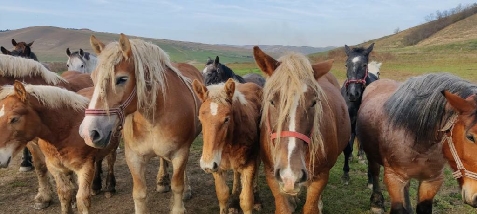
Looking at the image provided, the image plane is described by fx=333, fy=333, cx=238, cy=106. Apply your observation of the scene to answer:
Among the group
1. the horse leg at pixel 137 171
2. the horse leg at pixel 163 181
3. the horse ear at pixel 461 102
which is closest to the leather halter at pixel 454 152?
the horse ear at pixel 461 102

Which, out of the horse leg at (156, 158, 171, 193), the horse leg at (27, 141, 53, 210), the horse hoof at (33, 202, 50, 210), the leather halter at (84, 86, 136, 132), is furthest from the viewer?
the horse leg at (156, 158, 171, 193)

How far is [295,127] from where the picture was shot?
2365 mm

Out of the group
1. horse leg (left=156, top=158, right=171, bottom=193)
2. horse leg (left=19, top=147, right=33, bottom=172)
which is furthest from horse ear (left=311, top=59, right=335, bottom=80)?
horse leg (left=19, top=147, right=33, bottom=172)

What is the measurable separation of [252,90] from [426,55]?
3809cm

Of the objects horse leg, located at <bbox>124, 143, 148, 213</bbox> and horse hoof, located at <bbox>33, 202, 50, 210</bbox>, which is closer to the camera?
horse leg, located at <bbox>124, 143, 148, 213</bbox>

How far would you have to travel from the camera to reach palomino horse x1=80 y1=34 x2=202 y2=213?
293 centimetres

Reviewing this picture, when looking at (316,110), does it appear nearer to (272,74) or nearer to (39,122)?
(272,74)

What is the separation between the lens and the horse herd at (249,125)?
8.09 ft

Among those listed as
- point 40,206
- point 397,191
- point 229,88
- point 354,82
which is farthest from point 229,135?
point 354,82

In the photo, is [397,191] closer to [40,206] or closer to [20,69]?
[40,206]

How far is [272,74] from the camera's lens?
269cm

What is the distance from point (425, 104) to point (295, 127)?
4.39 ft

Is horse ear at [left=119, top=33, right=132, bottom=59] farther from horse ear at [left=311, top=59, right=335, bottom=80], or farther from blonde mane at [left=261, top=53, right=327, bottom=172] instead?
horse ear at [left=311, top=59, right=335, bottom=80]

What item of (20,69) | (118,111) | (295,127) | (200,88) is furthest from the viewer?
(20,69)
